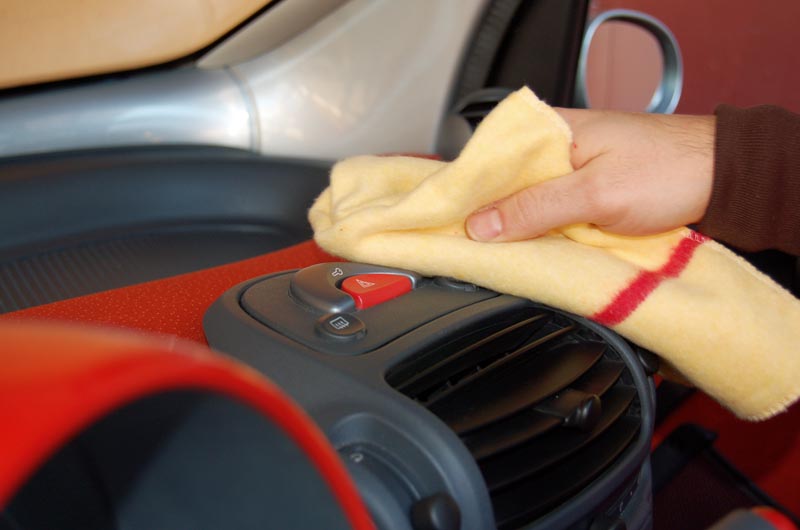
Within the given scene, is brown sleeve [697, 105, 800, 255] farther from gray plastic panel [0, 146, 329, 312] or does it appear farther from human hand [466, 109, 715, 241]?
gray plastic panel [0, 146, 329, 312]

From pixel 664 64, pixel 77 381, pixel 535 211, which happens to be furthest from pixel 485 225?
pixel 664 64

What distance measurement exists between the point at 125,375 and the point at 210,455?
95 mm

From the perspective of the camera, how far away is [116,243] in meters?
0.82

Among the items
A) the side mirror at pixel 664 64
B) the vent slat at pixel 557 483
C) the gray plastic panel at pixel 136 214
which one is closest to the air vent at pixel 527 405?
the vent slat at pixel 557 483

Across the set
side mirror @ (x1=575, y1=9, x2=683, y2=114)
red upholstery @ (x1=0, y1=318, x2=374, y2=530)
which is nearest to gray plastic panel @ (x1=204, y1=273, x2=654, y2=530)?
red upholstery @ (x1=0, y1=318, x2=374, y2=530)

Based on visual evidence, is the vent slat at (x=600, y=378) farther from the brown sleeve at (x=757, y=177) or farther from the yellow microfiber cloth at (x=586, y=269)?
the brown sleeve at (x=757, y=177)

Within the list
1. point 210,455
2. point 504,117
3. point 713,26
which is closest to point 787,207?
point 504,117

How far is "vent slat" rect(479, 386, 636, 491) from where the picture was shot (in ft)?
1.31

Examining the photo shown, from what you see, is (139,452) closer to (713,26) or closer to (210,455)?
(210,455)

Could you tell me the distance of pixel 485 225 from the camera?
1.76 feet

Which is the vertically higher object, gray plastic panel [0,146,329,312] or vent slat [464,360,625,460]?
vent slat [464,360,625,460]

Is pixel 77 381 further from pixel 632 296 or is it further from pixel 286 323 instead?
pixel 632 296

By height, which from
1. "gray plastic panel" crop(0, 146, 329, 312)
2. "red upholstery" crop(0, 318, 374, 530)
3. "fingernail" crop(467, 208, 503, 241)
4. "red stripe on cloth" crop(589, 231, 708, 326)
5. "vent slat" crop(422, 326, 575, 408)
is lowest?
"gray plastic panel" crop(0, 146, 329, 312)

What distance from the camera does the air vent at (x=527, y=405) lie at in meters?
0.40
